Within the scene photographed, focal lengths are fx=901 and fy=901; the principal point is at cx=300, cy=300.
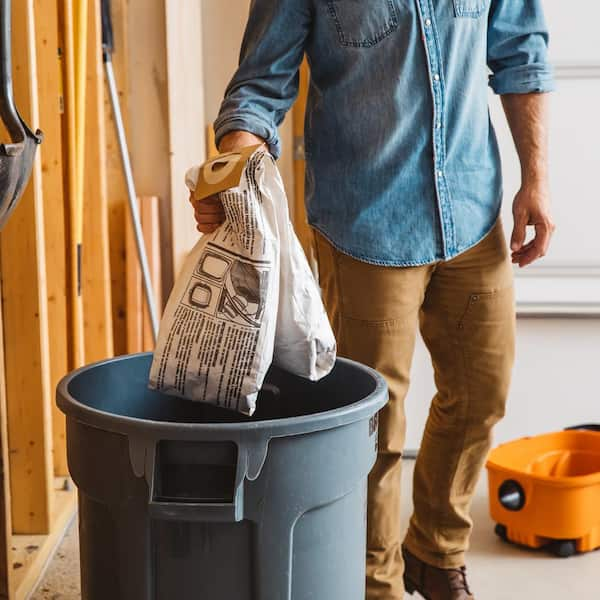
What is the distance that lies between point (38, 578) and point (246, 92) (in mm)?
1181

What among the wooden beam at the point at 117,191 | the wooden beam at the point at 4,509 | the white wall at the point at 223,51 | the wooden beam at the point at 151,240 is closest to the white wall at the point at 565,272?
the white wall at the point at 223,51

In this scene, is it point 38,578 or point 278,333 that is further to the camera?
point 38,578

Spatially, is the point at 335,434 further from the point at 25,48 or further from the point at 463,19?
the point at 25,48

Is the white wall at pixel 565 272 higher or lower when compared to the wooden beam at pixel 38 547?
higher

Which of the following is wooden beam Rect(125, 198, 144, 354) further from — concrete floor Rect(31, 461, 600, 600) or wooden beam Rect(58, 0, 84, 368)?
concrete floor Rect(31, 461, 600, 600)

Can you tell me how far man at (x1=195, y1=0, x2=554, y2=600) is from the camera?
58.9 inches

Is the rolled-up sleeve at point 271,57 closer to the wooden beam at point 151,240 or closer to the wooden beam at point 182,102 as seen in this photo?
the wooden beam at point 182,102

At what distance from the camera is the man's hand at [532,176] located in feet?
5.48

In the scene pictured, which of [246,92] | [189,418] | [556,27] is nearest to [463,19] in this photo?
[246,92]

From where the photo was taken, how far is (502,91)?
1.70 metres

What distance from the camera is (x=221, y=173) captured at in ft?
3.78

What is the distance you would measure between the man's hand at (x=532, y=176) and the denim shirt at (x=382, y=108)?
0.12m

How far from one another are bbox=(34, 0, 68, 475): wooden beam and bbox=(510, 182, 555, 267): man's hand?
119 cm

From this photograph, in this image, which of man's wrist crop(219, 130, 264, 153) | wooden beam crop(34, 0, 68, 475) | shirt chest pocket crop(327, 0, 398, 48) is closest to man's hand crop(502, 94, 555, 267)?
shirt chest pocket crop(327, 0, 398, 48)
